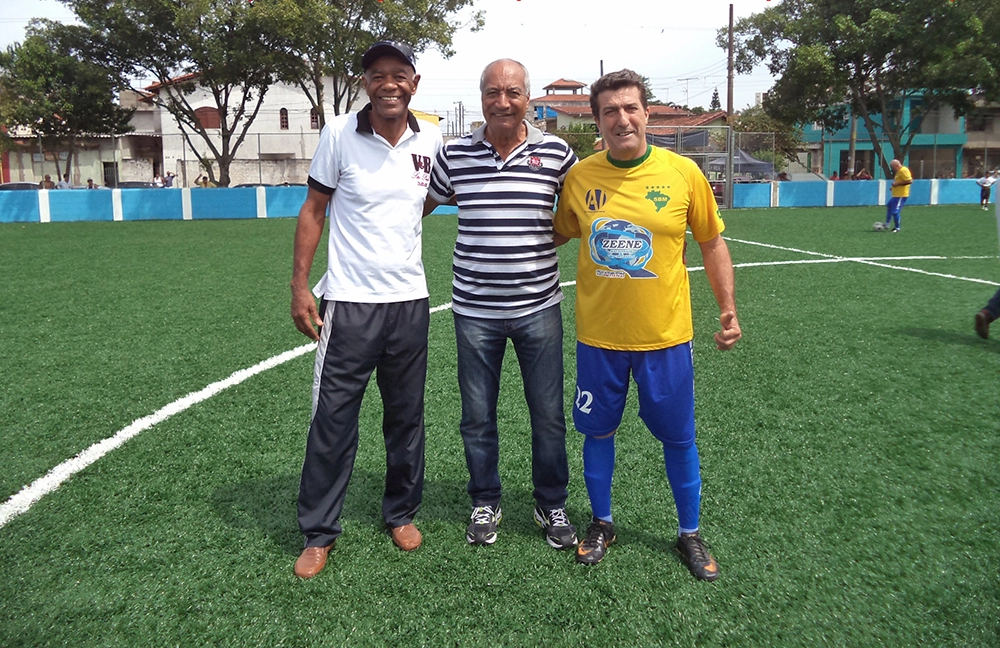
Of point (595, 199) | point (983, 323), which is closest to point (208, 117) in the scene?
point (983, 323)

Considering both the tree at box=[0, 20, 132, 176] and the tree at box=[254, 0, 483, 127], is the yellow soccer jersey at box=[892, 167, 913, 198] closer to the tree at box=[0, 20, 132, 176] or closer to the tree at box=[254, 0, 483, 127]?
the tree at box=[254, 0, 483, 127]

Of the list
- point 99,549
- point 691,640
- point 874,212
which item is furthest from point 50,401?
point 874,212

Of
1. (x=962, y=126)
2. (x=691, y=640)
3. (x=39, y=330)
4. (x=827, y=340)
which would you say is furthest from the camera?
(x=962, y=126)

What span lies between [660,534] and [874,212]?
82.1ft

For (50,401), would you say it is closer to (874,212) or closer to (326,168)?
(326,168)

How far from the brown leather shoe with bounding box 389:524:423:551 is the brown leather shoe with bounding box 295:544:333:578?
0.31 meters

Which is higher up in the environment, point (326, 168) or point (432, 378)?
point (326, 168)

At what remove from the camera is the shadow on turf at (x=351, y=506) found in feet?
11.5

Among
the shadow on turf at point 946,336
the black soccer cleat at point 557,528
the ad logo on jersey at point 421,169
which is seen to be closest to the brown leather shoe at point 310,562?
the black soccer cleat at point 557,528

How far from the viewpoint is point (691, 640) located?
2.66m

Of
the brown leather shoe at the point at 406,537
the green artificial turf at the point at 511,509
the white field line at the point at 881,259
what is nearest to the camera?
the green artificial turf at the point at 511,509

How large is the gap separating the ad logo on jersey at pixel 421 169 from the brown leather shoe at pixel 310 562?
5.02 feet

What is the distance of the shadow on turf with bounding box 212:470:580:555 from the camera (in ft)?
11.5

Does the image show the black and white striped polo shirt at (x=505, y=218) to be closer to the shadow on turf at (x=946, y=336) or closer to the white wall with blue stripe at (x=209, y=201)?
the shadow on turf at (x=946, y=336)
